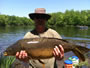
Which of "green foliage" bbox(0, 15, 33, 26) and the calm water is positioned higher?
the calm water

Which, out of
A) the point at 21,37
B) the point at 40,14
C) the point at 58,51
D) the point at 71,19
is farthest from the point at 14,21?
the point at 58,51

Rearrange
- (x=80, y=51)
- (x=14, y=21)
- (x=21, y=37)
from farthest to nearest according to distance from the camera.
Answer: (x=14, y=21) → (x=21, y=37) → (x=80, y=51)

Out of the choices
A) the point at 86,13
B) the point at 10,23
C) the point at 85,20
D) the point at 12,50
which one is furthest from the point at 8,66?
the point at 10,23

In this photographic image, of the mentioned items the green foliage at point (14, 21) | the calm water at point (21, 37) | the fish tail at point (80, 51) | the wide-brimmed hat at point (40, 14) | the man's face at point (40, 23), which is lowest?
the green foliage at point (14, 21)

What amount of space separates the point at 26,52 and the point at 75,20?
403 feet

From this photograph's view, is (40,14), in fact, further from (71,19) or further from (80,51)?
(71,19)

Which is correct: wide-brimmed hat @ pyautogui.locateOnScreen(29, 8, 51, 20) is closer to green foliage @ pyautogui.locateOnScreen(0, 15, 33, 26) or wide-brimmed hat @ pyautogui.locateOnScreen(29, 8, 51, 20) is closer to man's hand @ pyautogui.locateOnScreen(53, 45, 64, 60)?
man's hand @ pyautogui.locateOnScreen(53, 45, 64, 60)

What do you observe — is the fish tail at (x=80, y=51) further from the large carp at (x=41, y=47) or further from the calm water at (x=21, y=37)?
the calm water at (x=21, y=37)

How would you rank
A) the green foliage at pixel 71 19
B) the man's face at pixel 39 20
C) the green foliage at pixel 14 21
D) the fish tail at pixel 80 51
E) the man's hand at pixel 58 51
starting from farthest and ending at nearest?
the green foliage at pixel 14 21 < the green foliage at pixel 71 19 < the man's face at pixel 39 20 < the fish tail at pixel 80 51 < the man's hand at pixel 58 51

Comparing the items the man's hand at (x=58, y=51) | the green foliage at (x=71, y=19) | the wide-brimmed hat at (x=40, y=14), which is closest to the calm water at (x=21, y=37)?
the wide-brimmed hat at (x=40, y=14)

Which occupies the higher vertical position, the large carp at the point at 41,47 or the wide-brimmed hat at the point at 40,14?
the wide-brimmed hat at the point at 40,14

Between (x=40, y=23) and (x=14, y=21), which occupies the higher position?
(x=40, y=23)

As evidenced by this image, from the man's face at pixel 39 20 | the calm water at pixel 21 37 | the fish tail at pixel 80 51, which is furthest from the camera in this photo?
the calm water at pixel 21 37

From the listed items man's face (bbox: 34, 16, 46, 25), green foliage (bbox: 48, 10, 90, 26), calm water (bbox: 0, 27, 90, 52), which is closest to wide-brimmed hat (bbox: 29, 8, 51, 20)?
man's face (bbox: 34, 16, 46, 25)
